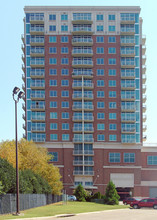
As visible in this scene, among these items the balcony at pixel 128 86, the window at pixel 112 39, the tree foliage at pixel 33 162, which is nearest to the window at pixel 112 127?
the balcony at pixel 128 86

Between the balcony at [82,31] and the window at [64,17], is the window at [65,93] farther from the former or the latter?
the window at [64,17]

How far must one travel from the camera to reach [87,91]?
106 metres

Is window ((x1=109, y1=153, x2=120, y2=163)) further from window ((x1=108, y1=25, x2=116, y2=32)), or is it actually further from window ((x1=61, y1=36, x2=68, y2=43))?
window ((x1=108, y1=25, x2=116, y2=32))

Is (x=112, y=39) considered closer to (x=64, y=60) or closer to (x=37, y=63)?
(x=64, y=60)

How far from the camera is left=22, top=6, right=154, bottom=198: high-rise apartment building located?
104m

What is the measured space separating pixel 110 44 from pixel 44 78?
18974mm

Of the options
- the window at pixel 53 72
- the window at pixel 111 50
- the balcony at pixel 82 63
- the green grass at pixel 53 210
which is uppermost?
the window at pixel 111 50

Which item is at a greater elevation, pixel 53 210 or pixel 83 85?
pixel 83 85

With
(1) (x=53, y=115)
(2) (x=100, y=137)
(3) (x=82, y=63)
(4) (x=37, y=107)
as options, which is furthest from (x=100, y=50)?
(2) (x=100, y=137)

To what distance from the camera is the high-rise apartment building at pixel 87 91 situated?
103562 mm

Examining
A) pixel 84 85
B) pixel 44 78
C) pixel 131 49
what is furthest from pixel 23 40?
pixel 131 49

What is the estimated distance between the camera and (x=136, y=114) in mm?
105562

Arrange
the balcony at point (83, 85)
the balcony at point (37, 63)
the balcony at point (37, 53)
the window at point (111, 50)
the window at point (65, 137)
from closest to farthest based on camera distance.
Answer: the window at point (65, 137) → the balcony at point (37, 63) → the balcony at point (83, 85) → the balcony at point (37, 53) → the window at point (111, 50)

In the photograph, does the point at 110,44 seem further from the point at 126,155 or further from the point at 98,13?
the point at 126,155
